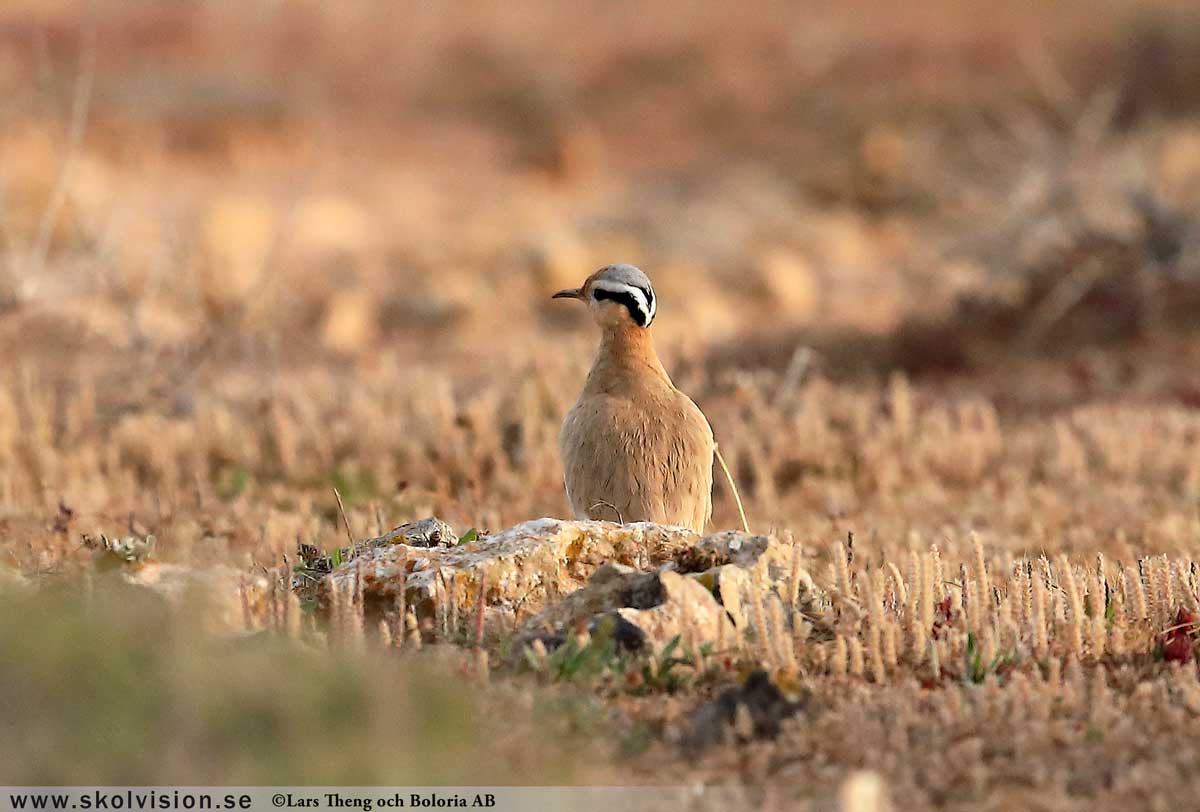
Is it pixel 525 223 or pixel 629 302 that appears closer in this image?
pixel 629 302

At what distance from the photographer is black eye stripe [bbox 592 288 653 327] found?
23.2ft

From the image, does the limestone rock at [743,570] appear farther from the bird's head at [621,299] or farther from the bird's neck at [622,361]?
the bird's head at [621,299]

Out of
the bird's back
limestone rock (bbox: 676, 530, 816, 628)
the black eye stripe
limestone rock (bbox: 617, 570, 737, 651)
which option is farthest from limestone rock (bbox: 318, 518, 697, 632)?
the black eye stripe

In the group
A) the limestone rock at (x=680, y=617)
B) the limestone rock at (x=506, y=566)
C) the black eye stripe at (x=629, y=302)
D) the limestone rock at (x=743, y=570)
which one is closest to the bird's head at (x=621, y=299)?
the black eye stripe at (x=629, y=302)

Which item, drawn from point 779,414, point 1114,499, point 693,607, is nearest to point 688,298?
point 779,414

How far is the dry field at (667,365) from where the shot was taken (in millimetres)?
4207

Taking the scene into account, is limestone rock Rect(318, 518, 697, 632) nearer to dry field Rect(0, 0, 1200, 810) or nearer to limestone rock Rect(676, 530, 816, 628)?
limestone rock Rect(676, 530, 816, 628)

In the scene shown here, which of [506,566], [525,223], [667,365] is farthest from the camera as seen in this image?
[525,223]

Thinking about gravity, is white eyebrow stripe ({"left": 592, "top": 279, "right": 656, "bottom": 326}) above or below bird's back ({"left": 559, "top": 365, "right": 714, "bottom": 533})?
above

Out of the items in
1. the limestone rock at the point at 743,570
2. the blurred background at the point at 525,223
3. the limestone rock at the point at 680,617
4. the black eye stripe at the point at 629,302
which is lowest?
the limestone rock at the point at 680,617

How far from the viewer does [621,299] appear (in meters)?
7.11

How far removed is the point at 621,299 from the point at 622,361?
0.27 m

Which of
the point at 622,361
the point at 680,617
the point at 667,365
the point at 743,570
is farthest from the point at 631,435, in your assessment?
the point at 667,365

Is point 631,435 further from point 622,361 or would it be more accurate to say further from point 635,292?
point 635,292
